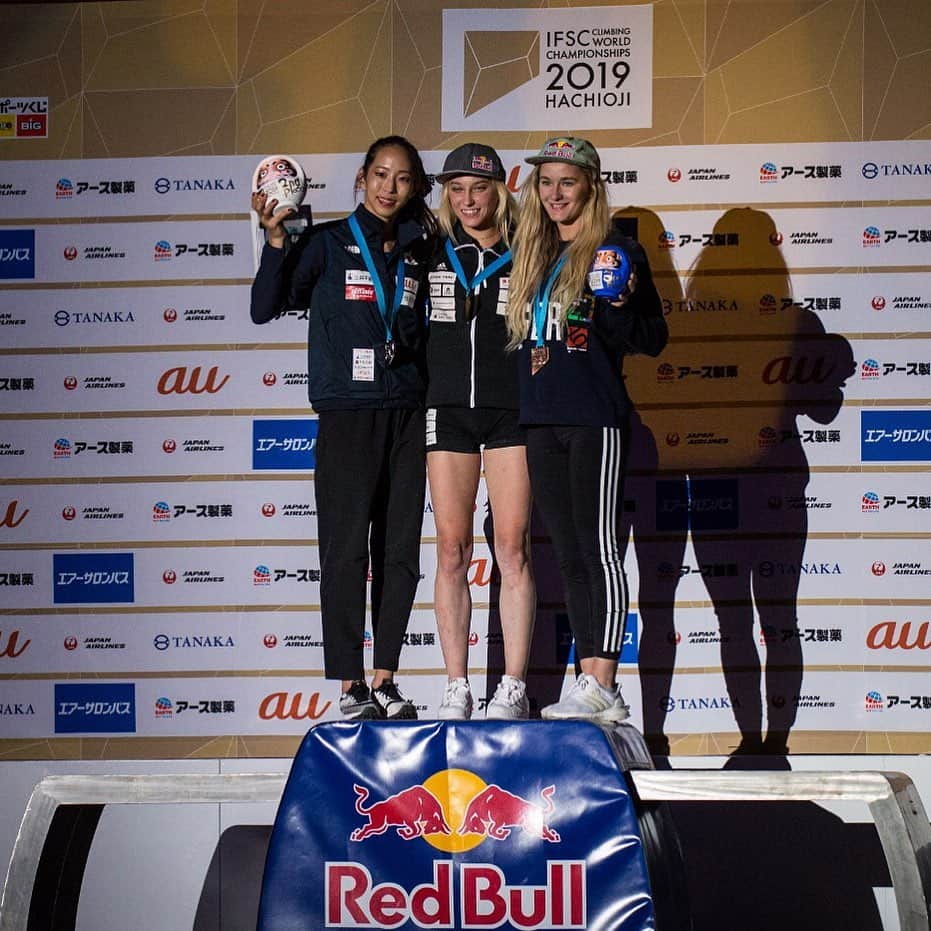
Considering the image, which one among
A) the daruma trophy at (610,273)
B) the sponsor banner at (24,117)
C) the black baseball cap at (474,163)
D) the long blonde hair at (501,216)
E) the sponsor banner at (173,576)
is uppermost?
the sponsor banner at (24,117)

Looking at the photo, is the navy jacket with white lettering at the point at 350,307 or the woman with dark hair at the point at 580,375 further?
the navy jacket with white lettering at the point at 350,307

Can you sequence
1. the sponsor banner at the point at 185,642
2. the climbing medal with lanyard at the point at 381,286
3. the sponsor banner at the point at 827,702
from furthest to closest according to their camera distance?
the sponsor banner at the point at 185,642 → the sponsor banner at the point at 827,702 → the climbing medal with lanyard at the point at 381,286

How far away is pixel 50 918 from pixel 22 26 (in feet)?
9.86

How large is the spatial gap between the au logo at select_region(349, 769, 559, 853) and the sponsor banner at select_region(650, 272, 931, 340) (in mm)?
2056

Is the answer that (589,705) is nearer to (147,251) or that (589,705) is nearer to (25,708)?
(25,708)

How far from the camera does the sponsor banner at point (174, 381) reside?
182 inches

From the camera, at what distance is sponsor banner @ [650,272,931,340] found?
450 cm

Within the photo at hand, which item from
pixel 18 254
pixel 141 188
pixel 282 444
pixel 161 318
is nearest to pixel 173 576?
pixel 282 444

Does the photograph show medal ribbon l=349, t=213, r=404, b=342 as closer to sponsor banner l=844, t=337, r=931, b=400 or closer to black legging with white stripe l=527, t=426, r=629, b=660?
black legging with white stripe l=527, t=426, r=629, b=660

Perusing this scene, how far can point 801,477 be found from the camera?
14.8 ft

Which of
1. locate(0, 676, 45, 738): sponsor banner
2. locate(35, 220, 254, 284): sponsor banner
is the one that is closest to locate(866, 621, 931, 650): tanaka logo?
locate(35, 220, 254, 284): sponsor banner

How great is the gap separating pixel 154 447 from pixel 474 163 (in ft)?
5.58

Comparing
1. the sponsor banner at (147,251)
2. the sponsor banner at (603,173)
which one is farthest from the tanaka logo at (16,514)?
the sponsor banner at (603,173)

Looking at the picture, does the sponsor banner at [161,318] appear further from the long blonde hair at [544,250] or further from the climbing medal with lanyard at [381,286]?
the long blonde hair at [544,250]
